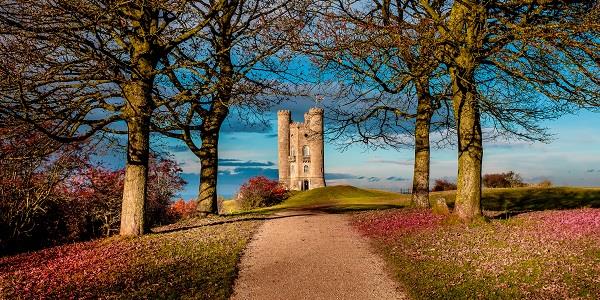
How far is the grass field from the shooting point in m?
10.7

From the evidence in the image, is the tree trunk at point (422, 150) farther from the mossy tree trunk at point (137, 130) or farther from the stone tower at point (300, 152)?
the stone tower at point (300, 152)

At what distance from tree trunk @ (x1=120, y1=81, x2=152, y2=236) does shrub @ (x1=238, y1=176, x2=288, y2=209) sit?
25738 millimetres

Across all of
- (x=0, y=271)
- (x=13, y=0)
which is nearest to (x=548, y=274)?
(x=0, y=271)

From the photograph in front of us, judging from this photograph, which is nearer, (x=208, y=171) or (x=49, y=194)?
(x=49, y=194)

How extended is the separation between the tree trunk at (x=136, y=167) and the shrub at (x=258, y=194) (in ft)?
84.4

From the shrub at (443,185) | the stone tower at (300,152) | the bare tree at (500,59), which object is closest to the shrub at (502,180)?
the shrub at (443,185)

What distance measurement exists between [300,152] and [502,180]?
106 feet

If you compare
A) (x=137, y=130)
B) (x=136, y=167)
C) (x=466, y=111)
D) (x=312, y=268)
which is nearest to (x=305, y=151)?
(x=466, y=111)

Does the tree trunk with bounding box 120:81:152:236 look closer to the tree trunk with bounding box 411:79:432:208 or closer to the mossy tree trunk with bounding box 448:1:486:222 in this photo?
the mossy tree trunk with bounding box 448:1:486:222

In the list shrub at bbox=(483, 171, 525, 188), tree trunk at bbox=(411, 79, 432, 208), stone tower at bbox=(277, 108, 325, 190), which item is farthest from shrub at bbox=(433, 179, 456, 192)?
tree trunk at bbox=(411, 79, 432, 208)

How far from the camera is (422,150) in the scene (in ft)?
78.9

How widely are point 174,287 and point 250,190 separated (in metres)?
33.1

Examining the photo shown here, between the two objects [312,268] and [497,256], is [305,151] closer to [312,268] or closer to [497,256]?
[312,268]

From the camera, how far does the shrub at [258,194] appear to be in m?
43.4
